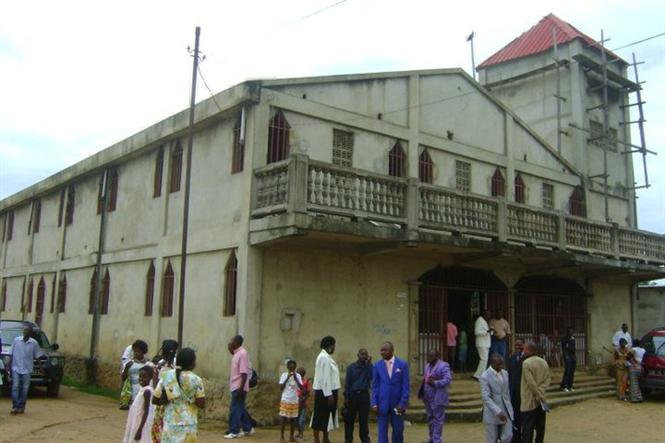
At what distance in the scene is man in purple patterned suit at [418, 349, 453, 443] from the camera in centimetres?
940

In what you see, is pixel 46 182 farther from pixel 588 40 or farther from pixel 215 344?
pixel 588 40

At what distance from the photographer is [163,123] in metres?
15.7

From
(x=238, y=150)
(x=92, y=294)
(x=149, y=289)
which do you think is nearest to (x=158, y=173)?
(x=149, y=289)

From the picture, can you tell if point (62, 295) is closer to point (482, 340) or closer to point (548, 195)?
point (482, 340)

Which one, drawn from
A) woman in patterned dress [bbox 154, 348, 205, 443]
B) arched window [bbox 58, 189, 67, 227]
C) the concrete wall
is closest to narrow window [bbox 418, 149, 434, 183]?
woman in patterned dress [bbox 154, 348, 205, 443]

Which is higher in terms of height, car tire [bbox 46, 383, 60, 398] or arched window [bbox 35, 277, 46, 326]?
arched window [bbox 35, 277, 46, 326]

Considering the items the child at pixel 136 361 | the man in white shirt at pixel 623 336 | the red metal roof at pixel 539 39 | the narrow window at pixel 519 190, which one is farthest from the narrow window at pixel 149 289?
the red metal roof at pixel 539 39

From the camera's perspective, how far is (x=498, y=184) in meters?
17.7

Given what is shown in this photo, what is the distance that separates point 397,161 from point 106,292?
9.09 meters

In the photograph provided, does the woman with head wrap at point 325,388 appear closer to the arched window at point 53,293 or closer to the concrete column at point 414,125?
the concrete column at point 414,125

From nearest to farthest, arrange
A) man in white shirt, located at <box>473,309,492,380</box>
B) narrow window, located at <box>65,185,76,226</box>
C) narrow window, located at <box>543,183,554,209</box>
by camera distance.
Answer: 1. man in white shirt, located at <box>473,309,492,380</box>
2. narrow window, located at <box>543,183,554,209</box>
3. narrow window, located at <box>65,185,76,226</box>

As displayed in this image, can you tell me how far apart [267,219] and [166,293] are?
4.68m

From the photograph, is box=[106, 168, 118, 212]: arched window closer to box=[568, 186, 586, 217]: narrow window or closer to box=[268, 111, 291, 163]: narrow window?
box=[268, 111, 291, 163]: narrow window

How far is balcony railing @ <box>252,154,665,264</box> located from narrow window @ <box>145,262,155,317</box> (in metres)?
4.87
